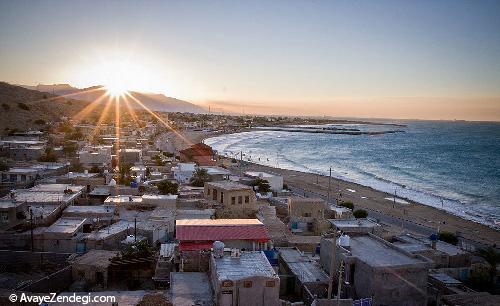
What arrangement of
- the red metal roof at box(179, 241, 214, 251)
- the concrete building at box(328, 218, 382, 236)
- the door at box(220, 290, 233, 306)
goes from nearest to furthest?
the door at box(220, 290, 233, 306) → the red metal roof at box(179, 241, 214, 251) → the concrete building at box(328, 218, 382, 236)

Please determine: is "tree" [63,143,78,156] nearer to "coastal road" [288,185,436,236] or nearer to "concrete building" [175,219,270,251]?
"coastal road" [288,185,436,236]

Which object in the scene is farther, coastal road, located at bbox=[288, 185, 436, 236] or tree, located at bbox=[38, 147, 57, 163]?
tree, located at bbox=[38, 147, 57, 163]

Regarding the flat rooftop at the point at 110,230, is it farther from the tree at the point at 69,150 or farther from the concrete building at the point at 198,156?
the concrete building at the point at 198,156

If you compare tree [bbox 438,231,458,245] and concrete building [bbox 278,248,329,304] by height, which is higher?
concrete building [bbox 278,248,329,304]

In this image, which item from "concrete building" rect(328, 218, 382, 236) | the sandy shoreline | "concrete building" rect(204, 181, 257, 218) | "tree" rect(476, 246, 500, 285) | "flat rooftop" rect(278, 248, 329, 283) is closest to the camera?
"flat rooftop" rect(278, 248, 329, 283)

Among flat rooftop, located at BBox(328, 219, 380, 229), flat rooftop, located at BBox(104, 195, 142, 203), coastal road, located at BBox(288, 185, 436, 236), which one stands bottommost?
coastal road, located at BBox(288, 185, 436, 236)

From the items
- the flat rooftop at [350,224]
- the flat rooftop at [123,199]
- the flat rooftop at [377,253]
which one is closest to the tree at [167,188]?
the flat rooftop at [123,199]

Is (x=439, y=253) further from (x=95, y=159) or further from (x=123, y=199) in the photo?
(x=95, y=159)

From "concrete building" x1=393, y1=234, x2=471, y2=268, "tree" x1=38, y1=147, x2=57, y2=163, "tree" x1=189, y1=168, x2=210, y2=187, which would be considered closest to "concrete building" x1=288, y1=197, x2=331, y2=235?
"concrete building" x1=393, y1=234, x2=471, y2=268
